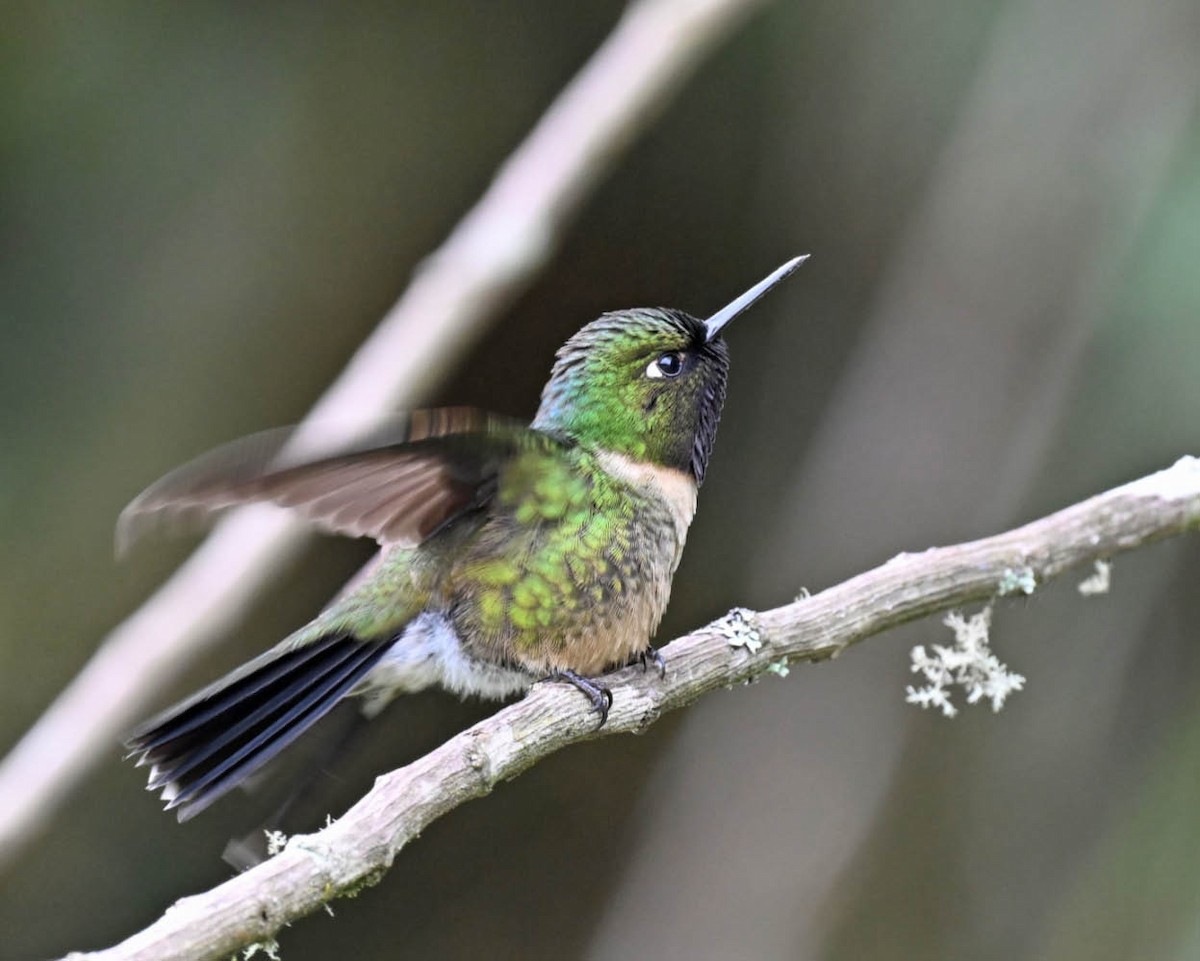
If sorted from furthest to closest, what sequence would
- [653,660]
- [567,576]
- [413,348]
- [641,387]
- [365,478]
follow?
[413,348]
[641,387]
[567,576]
[653,660]
[365,478]

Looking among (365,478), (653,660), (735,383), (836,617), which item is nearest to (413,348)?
(365,478)

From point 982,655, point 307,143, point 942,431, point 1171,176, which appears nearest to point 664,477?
point 982,655

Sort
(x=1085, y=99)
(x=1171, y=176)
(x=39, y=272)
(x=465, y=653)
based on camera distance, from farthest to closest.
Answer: (x=39, y=272), (x=1085, y=99), (x=1171, y=176), (x=465, y=653)

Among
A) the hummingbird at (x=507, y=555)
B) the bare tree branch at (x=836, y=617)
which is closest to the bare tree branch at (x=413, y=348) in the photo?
the hummingbird at (x=507, y=555)

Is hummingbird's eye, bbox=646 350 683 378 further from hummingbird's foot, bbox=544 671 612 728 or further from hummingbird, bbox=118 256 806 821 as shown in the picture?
hummingbird's foot, bbox=544 671 612 728

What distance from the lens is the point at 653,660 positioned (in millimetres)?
2102

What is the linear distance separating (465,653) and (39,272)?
2.52 metres

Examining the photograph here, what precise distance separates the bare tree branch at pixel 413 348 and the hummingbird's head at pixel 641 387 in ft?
1.25

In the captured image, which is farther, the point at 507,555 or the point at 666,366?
the point at 666,366

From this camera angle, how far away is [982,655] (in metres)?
2.37

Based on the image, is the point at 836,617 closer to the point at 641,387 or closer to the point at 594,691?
the point at 594,691

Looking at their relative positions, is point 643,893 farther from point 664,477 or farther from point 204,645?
point 664,477

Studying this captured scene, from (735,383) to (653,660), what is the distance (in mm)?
2218

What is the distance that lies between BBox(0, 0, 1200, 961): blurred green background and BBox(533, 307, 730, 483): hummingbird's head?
4.82ft
